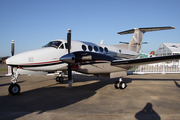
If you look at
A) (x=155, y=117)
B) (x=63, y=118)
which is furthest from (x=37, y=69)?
(x=155, y=117)

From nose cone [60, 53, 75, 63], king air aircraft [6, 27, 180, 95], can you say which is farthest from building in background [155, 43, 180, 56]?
nose cone [60, 53, 75, 63]

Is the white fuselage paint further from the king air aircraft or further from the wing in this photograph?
the wing

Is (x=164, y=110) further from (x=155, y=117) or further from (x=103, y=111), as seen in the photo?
(x=103, y=111)

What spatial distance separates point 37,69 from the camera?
715 centimetres

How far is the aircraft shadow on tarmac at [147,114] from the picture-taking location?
388 cm

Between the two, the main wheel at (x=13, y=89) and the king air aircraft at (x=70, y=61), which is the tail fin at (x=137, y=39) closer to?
the king air aircraft at (x=70, y=61)

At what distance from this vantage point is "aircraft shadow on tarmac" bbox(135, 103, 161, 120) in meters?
3.88

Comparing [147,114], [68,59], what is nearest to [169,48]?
[68,59]

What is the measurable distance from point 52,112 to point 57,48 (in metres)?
4.22

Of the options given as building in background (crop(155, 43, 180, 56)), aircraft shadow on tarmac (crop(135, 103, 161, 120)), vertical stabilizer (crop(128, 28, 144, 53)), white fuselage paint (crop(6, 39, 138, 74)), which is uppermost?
A: building in background (crop(155, 43, 180, 56))

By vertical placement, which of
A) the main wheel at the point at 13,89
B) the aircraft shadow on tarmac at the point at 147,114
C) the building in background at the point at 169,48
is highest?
the building in background at the point at 169,48

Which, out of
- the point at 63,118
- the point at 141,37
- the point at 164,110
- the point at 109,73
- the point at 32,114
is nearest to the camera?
the point at 63,118

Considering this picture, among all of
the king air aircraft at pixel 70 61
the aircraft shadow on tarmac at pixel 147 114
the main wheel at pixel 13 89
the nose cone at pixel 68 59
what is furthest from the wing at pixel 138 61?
the main wheel at pixel 13 89

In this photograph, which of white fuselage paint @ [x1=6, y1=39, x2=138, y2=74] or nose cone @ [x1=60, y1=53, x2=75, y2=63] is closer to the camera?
nose cone @ [x1=60, y1=53, x2=75, y2=63]
